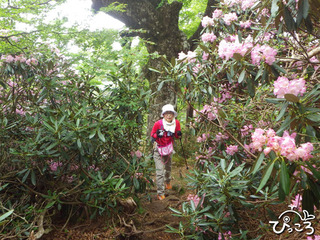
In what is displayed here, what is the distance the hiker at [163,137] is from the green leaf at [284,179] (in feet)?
7.98

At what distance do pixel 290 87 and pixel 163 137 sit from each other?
2422mm

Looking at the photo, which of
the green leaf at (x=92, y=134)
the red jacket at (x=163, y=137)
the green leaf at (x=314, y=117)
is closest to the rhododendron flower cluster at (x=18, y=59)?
the green leaf at (x=92, y=134)

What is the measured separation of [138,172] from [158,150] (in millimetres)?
903

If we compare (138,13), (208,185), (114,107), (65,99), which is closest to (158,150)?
(114,107)

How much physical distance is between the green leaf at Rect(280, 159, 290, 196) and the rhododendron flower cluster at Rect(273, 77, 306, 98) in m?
0.39

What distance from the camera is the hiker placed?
3.49 meters

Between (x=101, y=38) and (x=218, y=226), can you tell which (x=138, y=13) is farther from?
(x=218, y=226)

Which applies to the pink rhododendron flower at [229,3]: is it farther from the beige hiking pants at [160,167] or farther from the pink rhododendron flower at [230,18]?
the beige hiking pants at [160,167]

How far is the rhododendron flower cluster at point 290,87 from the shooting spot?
1.22 meters

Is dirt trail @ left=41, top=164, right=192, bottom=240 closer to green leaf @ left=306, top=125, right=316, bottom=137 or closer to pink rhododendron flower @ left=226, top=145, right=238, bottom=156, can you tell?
pink rhododendron flower @ left=226, top=145, right=238, bottom=156

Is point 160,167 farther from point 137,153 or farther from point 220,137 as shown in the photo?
point 220,137

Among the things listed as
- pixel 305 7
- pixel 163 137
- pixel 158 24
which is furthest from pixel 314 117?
pixel 158 24

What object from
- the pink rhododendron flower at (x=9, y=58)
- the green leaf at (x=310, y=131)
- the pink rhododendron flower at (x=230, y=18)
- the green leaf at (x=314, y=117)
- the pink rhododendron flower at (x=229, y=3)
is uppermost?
the pink rhododendron flower at (x=229, y=3)

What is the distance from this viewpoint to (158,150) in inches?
142
